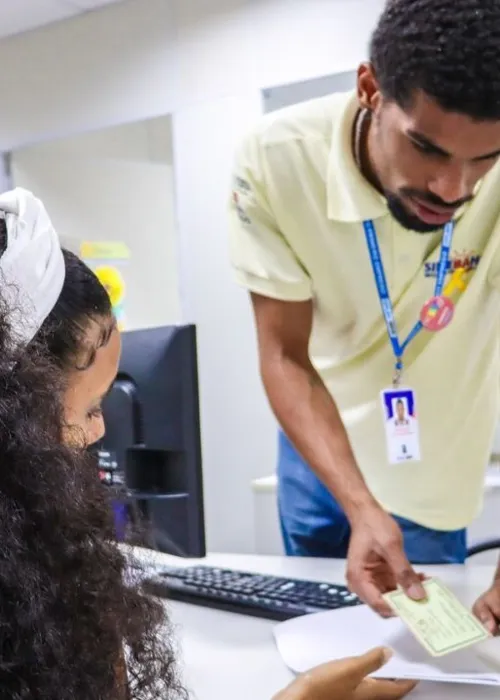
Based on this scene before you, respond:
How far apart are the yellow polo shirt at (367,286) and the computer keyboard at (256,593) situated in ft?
1.07

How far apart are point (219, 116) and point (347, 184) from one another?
1.75 m

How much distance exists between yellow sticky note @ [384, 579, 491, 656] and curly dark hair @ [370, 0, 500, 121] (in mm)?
603

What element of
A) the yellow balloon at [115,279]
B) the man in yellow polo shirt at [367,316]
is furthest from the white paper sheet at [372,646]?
the yellow balloon at [115,279]

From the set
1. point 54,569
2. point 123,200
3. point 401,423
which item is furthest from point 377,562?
point 123,200

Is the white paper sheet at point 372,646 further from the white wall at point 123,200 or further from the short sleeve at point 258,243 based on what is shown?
the white wall at point 123,200

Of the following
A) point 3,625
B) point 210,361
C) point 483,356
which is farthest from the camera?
point 210,361

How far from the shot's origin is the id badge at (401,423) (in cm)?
137

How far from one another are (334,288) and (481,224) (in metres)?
0.26

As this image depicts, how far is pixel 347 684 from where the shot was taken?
0.78 meters

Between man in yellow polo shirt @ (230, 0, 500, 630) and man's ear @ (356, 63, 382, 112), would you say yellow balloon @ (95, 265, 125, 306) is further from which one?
man's ear @ (356, 63, 382, 112)

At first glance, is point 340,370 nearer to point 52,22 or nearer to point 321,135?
point 321,135

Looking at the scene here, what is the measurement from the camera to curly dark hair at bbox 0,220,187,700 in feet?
1.33

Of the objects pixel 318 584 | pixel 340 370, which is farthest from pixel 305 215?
pixel 318 584

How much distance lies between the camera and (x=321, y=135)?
1384 mm
